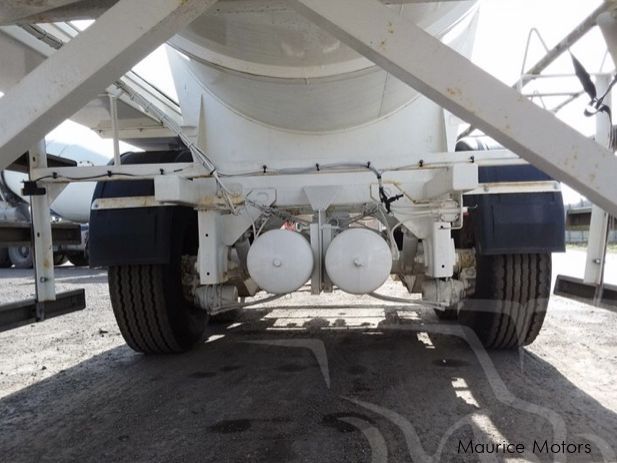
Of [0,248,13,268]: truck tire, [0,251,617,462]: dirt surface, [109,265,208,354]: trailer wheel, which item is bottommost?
[0,248,13,268]: truck tire

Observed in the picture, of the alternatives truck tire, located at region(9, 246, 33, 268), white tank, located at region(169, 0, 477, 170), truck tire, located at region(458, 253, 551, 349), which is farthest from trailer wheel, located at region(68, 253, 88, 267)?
truck tire, located at region(458, 253, 551, 349)

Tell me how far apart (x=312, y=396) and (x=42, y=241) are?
1.74 m

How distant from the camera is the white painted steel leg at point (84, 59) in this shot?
4.83 ft

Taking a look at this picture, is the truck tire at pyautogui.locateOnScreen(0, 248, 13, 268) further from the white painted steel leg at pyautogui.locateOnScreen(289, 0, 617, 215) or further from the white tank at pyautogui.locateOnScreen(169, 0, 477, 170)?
the white painted steel leg at pyautogui.locateOnScreen(289, 0, 617, 215)

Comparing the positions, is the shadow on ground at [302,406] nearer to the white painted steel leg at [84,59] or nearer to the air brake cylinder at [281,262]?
the air brake cylinder at [281,262]

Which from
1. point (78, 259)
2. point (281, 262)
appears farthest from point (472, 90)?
point (78, 259)

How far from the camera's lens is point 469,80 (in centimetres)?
150

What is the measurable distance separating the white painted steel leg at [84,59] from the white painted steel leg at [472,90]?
414 mm

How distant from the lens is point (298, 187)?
304 centimetres

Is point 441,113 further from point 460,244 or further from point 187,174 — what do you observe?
point 187,174

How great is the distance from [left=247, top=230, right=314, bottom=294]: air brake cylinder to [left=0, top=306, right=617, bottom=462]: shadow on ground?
0.67 meters

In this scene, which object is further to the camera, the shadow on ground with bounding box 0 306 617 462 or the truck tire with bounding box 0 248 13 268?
the truck tire with bounding box 0 248 13 268

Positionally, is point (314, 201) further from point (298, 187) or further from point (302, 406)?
point (302, 406)

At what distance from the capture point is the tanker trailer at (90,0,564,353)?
258cm
